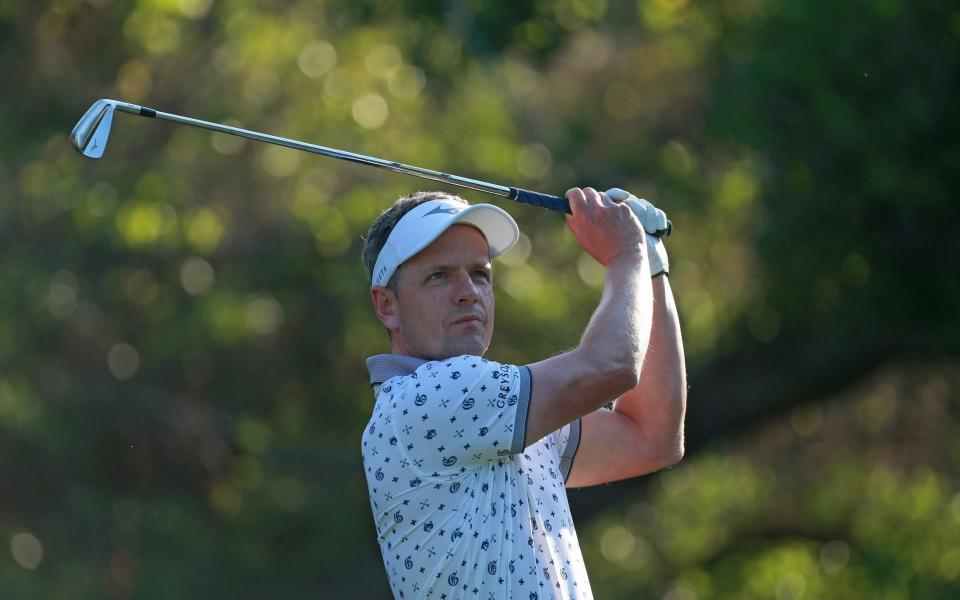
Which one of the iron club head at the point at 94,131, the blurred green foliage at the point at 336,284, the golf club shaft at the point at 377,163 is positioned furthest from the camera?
the blurred green foliage at the point at 336,284

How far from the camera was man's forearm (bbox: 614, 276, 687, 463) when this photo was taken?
10.8 feet

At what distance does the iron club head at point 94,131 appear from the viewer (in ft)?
12.1

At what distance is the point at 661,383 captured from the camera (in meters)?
3.28

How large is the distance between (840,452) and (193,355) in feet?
16.8

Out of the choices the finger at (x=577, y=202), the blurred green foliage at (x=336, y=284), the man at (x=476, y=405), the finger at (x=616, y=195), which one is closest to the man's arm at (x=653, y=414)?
the man at (x=476, y=405)

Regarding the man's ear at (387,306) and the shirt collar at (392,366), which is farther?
the man's ear at (387,306)

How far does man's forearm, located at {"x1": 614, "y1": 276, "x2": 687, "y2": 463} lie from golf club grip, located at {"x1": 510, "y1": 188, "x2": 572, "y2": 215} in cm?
24

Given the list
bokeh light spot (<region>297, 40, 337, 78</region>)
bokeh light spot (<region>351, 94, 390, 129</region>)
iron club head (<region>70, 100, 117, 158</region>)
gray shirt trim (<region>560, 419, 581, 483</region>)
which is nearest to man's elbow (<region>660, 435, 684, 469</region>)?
gray shirt trim (<region>560, 419, 581, 483</region>)

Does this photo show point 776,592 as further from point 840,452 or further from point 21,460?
point 21,460

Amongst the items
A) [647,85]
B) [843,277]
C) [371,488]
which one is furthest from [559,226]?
[371,488]

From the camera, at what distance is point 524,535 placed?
279cm

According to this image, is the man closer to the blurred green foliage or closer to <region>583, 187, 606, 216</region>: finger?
<region>583, 187, 606, 216</region>: finger

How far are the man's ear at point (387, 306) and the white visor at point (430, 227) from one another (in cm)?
2

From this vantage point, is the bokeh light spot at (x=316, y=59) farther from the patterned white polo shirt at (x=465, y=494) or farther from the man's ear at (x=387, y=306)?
the patterned white polo shirt at (x=465, y=494)
